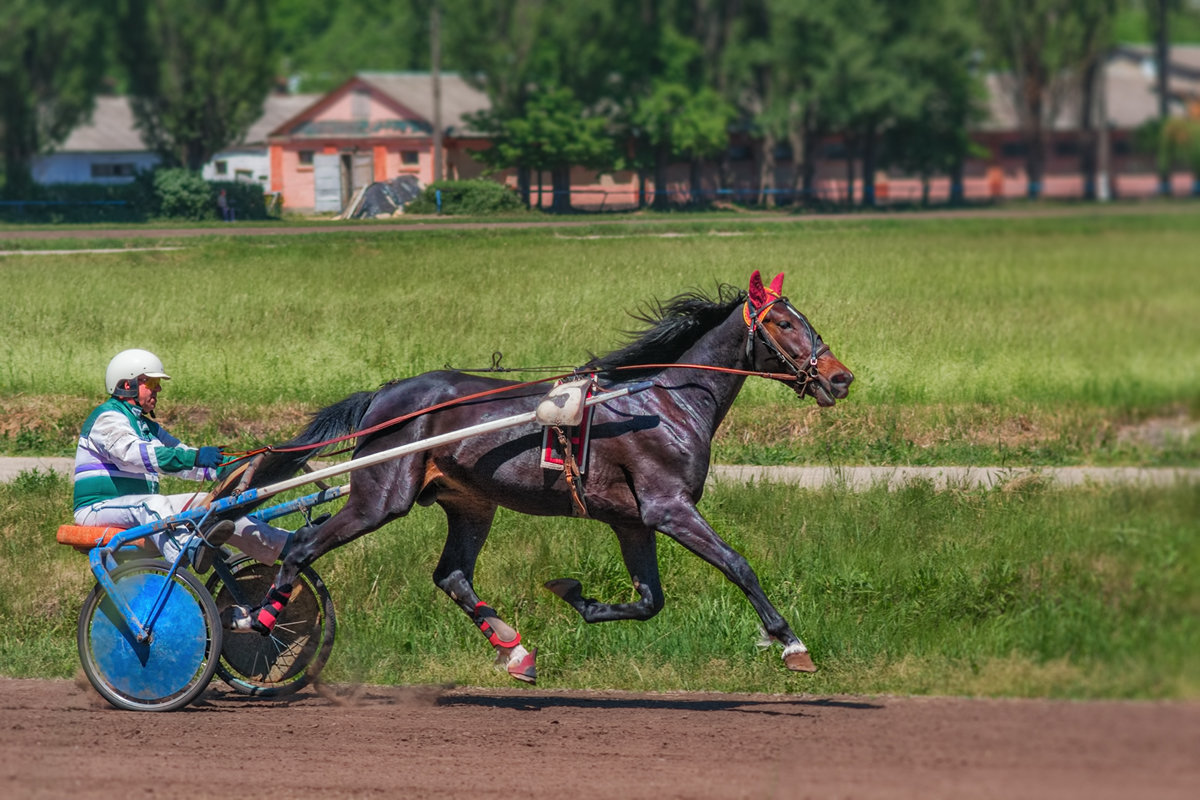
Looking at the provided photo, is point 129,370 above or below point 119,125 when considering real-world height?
below

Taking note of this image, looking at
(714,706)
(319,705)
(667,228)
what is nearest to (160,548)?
→ (319,705)

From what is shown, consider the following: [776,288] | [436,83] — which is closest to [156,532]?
[776,288]

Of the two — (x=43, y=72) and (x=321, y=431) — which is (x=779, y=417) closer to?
(x=321, y=431)

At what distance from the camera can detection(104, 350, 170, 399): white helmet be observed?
7547mm

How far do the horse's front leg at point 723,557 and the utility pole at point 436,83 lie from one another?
256 inches

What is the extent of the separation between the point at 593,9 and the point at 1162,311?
9.94 m

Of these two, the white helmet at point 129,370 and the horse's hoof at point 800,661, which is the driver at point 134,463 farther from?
the horse's hoof at point 800,661

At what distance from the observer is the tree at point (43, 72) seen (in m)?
13.6

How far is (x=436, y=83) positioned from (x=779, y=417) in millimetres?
4870

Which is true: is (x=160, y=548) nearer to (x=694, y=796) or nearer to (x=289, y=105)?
(x=694, y=796)

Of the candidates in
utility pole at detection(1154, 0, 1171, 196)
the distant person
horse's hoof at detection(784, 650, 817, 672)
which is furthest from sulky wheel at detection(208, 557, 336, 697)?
the distant person

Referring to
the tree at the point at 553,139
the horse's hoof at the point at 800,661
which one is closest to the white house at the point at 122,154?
the tree at the point at 553,139

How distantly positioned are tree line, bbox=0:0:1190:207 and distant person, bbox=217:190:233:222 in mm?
469

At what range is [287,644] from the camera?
27.0 ft
